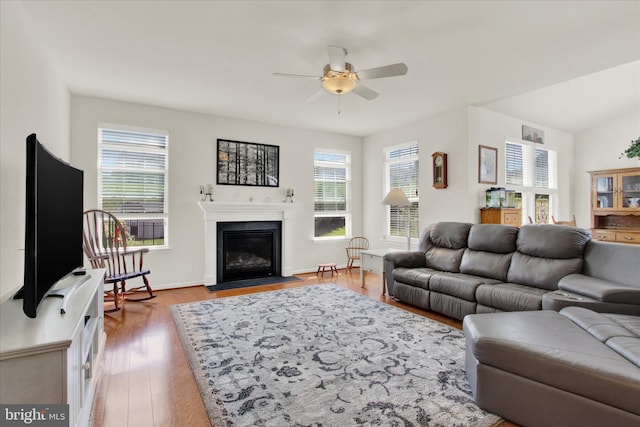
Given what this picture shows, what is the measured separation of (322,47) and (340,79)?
0.36 meters

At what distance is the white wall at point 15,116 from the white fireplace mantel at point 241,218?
231 centimetres

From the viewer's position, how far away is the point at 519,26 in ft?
8.66

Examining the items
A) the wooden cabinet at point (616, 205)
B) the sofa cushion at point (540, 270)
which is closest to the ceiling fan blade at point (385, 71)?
the sofa cushion at point (540, 270)

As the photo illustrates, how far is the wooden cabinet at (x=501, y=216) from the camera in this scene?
448 cm

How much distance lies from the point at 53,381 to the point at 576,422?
236 cm

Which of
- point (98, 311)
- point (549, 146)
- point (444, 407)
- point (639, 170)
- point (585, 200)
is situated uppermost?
point (549, 146)

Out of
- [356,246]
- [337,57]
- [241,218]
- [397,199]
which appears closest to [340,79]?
[337,57]

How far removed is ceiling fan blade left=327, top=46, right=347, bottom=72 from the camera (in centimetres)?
272

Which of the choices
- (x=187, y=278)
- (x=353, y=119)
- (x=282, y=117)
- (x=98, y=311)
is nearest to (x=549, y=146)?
(x=353, y=119)

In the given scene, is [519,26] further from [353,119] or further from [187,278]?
[187,278]

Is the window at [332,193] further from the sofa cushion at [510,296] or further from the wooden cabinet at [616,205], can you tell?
the wooden cabinet at [616,205]

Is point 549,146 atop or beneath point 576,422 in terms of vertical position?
atop

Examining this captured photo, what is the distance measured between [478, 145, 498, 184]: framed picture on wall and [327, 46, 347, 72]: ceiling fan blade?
2.94 metres

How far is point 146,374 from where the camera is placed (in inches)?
90.0
